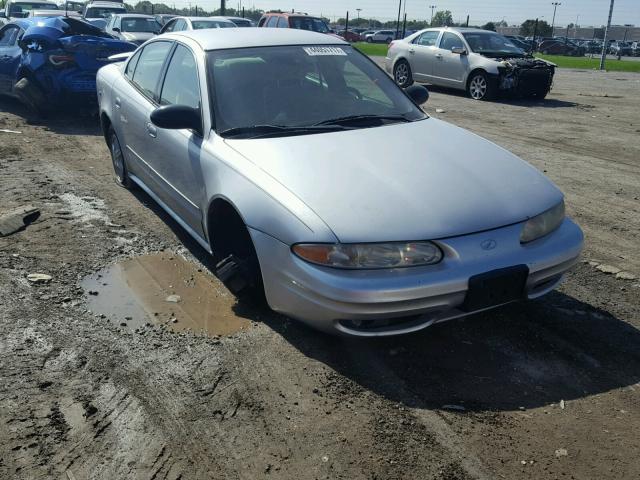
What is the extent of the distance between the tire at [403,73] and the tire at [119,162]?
440 inches

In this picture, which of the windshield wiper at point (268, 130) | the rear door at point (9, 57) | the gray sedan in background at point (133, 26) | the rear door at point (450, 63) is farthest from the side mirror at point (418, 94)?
the gray sedan in background at point (133, 26)

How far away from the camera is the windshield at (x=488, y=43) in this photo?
15058 mm

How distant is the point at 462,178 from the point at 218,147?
1.54 metres

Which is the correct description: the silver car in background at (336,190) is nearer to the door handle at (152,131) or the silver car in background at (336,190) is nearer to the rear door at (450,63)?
the door handle at (152,131)

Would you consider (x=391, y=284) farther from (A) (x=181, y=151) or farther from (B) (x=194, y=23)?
(B) (x=194, y=23)

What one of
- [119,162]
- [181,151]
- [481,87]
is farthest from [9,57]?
[481,87]

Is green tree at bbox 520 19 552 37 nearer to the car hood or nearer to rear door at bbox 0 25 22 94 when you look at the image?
rear door at bbox 0 25 22 94

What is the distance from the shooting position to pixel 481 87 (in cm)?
1469

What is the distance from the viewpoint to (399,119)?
15.5 feet

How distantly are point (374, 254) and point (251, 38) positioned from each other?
249 cm

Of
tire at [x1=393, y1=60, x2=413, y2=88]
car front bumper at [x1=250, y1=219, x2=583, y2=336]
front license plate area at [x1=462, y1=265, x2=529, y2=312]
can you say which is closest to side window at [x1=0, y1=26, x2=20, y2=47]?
tire at [x1=393, y1=60, x2=413, y2=88]

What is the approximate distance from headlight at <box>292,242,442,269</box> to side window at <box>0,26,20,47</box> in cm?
975

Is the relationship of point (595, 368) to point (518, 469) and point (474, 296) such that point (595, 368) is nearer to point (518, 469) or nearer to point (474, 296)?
point (474, 296)

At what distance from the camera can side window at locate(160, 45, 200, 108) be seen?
15.2 ft
